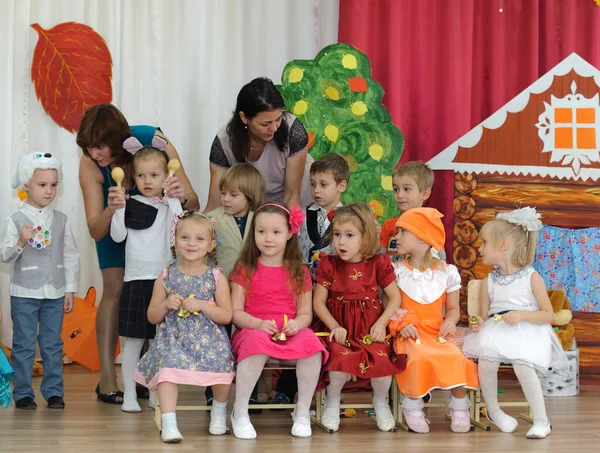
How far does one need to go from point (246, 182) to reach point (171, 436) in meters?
1.14

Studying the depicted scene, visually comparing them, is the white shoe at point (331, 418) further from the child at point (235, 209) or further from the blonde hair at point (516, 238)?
the blonde hair at point (516, 238)

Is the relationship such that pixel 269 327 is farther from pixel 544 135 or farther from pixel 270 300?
pixel 544 135

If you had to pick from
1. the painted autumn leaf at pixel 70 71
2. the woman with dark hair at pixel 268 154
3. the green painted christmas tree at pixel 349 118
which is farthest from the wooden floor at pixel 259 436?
the painted autumn leaf at pixel 70 71

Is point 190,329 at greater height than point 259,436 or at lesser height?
greater

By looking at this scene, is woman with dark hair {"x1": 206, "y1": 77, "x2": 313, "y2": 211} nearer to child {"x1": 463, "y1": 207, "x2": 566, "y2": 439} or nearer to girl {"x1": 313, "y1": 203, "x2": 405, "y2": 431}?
girl {"x1": 313, "y1": 203, "x2": 405, "y2": 431}

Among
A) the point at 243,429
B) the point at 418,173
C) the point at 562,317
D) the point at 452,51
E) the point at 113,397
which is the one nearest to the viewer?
the point at 243,429

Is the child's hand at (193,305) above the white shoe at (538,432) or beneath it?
above

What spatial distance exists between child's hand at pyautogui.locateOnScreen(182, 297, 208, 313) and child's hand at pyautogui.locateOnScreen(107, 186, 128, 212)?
23.6 inches

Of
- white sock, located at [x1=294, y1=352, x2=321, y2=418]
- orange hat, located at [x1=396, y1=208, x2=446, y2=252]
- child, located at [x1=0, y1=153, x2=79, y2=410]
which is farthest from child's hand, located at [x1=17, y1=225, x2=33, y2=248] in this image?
orange hat, located at [x1=396, y1=208, x2=446, y2=252]

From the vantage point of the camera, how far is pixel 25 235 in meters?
3.65

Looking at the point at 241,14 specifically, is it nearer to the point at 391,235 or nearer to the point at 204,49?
the point at 204,49

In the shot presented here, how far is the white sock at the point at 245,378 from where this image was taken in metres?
3.32

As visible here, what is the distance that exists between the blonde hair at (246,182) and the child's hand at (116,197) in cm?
42

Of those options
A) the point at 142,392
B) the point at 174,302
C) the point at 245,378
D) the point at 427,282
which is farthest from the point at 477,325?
the point at 142,392
